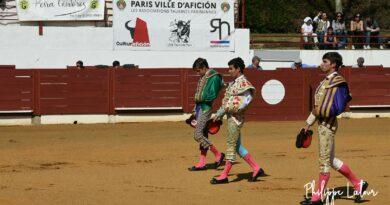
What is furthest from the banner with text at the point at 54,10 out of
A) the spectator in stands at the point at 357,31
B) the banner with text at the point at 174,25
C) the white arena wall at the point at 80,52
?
the spectator in stands at the point at 357,31

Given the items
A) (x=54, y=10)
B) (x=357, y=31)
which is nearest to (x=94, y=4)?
(x=54, y=10)

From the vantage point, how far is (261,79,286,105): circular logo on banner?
18469 millimetres

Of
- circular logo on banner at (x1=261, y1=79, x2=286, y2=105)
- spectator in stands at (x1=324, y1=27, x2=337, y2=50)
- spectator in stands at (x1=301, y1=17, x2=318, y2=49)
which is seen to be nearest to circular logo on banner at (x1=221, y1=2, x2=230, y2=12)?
spectator in stands at (x1=301, y1=17, x2=318, y2=49)

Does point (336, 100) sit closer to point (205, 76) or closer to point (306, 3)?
point (205, 76)

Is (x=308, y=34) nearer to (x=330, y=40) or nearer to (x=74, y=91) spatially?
(x=330, y=40)

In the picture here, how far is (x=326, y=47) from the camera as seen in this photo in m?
23.5

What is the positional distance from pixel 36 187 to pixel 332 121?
321cm

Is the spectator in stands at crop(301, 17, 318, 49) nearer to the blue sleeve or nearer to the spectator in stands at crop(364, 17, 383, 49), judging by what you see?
the spectator in stands at crop(364, 17, 383, 49)

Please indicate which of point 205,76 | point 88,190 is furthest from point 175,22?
point 88,190

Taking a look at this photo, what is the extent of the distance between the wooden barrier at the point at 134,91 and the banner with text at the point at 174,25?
3.51 meters

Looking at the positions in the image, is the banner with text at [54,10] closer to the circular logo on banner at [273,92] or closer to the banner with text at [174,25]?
the banner with text at [174,25]

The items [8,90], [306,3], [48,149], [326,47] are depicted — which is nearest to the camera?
[48,149]

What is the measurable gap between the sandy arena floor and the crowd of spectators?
23.7 ft

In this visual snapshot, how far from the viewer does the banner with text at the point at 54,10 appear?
21.5m
